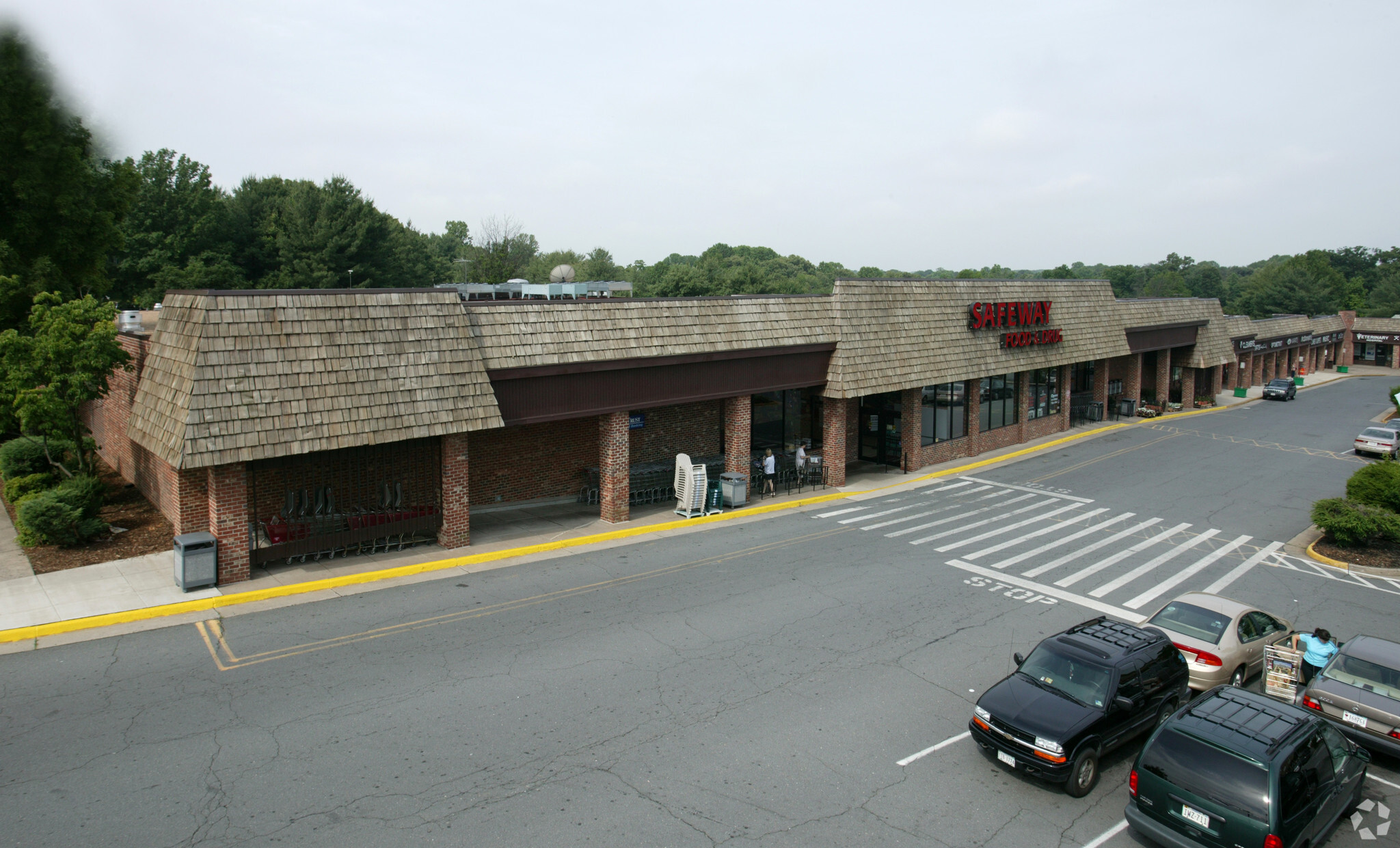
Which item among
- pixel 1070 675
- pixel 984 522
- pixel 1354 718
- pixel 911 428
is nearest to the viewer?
pixel 1070 675

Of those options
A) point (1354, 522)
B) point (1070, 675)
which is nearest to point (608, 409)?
point (1070, 675)

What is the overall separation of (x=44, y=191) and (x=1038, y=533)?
32.7 meters

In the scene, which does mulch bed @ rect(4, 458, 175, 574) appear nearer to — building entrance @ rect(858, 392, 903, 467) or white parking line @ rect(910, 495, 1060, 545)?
white parking line @ rect(910, 495, 1060, 545)

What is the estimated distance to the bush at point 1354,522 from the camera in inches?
790

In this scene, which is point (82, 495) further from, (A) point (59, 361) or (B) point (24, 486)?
(A) point (59, 361)

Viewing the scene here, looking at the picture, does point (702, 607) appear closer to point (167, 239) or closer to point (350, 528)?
point (350, 528)

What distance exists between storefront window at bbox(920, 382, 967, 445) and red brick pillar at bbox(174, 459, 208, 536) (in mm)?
23737

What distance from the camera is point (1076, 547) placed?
2066 cm

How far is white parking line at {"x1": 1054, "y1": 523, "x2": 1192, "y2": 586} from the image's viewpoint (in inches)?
713

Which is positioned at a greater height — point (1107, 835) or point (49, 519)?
point (49, 519)

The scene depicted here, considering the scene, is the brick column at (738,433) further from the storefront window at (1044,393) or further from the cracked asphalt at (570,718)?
the storefront window at (1044,393)

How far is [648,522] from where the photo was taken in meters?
21.8

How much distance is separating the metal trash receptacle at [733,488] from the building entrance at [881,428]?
8919 millimetres

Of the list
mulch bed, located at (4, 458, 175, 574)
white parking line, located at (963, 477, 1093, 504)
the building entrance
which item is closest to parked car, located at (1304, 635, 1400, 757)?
white parking line, located at (963, 477, 1093, 504)
